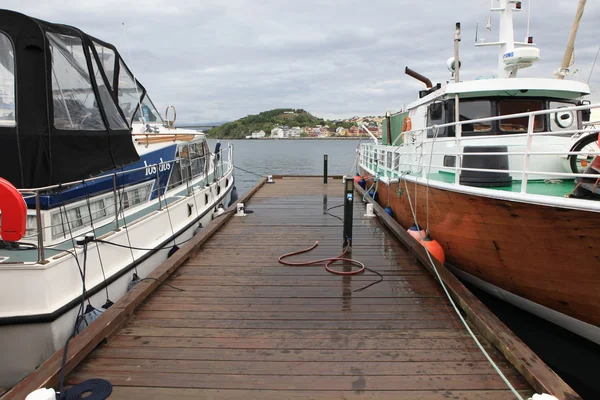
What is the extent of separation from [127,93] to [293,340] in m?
6.10

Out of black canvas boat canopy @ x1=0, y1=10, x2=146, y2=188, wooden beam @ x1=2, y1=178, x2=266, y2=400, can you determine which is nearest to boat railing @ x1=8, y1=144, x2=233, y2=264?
black canvas boat canopy @ x1=0, y1=10, x2=146, y2=188

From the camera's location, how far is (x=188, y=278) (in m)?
4.95

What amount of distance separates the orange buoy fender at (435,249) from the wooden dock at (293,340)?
23 cm

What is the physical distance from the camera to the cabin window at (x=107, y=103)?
5.93 m

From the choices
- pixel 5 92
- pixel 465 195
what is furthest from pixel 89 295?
pixel 465 195

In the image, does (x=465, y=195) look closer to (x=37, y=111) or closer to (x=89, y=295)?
(x=89, y=295)

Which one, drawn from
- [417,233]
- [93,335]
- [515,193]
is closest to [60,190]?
[93,335]

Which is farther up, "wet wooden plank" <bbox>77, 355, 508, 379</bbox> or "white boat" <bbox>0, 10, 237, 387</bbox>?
"white boat" <bbox>0, 10, 237, 387</bbox>

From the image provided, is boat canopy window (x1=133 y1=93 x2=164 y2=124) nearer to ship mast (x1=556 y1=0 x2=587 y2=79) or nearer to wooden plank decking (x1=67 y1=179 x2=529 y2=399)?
wooden plank decking (x1=67 y1=179 x2=529 y2=399)

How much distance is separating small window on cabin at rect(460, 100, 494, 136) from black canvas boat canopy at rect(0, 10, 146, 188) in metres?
5.64

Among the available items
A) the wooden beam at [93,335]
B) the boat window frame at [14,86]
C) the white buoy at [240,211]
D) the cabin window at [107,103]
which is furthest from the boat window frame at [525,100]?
the boat window frame at [14,86]

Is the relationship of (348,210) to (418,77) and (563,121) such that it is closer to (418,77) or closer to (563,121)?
(563,121)

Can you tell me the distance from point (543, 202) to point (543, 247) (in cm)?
51

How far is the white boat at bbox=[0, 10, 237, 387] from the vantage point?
4031 millimetres
